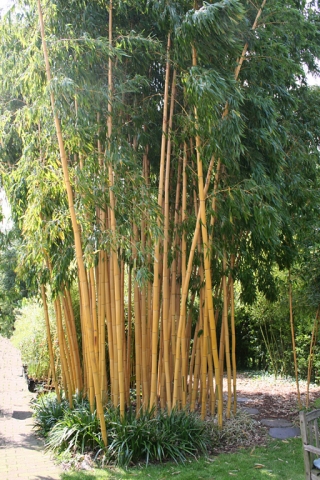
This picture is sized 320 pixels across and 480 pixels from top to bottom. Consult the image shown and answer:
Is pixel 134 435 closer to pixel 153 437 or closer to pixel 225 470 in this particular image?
pixel 153 437

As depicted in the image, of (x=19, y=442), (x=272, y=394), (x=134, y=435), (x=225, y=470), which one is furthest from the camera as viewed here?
(x=272, y=394)

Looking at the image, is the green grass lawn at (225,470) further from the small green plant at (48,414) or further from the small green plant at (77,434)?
the small green plant at (48,414)

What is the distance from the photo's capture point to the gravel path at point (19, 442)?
12.1 ft

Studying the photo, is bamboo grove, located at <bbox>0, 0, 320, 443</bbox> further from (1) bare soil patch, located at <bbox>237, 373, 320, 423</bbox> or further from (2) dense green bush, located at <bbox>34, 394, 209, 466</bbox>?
(1) bare soil patch, located at <bbox>237, 373, 320, 423</bbox>

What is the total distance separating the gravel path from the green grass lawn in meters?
0.27

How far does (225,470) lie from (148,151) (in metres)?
2.79

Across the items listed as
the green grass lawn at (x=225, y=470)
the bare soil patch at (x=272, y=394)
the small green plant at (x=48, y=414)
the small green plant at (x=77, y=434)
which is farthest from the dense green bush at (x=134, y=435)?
the bare soil patch at (x=272, y=394)

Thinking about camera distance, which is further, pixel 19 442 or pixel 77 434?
pixel 19 442

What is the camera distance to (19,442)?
441cm

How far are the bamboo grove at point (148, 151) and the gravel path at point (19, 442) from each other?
0.63 m

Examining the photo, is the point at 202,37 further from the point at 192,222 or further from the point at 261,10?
the point at 192,222

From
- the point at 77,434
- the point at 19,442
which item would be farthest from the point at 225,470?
the point at 19,442

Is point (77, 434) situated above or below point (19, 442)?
above

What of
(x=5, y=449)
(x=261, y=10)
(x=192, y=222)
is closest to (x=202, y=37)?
(x=261, y=10)
